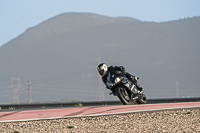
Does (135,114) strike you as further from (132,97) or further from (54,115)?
(132,97)

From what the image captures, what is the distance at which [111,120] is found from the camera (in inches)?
430

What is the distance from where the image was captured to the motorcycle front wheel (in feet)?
49.0

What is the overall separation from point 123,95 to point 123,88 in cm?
26

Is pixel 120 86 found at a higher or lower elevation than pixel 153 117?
higher

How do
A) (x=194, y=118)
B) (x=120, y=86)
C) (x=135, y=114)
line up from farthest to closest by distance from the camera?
1. (x=120, y=86)
2. (x=135, y=114)
3. (x=194, y=118)

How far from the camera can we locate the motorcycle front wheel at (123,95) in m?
14.9

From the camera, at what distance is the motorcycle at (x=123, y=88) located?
588 inches

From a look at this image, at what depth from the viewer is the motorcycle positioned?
49.0 ft

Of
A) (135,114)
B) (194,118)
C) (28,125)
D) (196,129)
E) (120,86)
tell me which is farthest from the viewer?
(120,86)

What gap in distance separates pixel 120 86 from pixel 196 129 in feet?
19.5

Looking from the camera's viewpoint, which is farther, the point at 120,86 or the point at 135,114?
the point at 120,86

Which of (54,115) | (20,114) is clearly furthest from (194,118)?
(20,114)

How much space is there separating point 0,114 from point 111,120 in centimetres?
341

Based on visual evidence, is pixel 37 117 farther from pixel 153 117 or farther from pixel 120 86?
pixel 120 86
